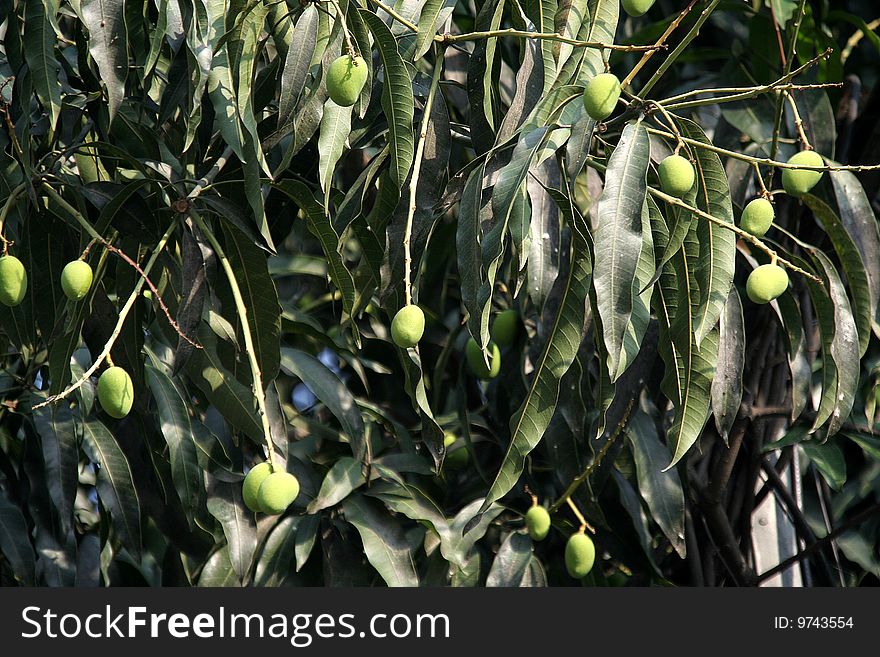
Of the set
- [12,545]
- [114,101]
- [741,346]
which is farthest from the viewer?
[12,545]

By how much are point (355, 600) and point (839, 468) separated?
675 millimetres

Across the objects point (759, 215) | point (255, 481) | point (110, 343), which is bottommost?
point (255, 481)

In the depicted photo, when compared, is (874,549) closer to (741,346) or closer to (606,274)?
(741,346)

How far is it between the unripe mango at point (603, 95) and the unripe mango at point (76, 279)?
17.6 inches

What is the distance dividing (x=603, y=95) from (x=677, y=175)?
105 mm

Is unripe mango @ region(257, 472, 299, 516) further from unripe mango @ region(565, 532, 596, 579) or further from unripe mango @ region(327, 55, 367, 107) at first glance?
unripe mango @ region(565, 532, 596, 579)

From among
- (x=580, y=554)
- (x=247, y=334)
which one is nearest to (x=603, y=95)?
(x=247, y=334)

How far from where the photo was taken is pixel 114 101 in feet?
3.04

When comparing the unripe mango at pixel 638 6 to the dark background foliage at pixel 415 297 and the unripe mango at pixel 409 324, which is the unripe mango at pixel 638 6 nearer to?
the dark background foliage at pixel 415 297

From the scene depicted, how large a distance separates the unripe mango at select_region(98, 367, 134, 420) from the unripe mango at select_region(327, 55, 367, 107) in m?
0.29

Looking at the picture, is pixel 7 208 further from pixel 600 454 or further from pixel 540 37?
pixel 600 454

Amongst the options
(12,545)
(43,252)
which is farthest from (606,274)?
(12,545)

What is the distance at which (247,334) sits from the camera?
2.93ft

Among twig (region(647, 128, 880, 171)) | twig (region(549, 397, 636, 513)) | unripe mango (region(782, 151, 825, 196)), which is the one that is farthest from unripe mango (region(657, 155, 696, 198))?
twig (region(549, 397, 636, 513))
